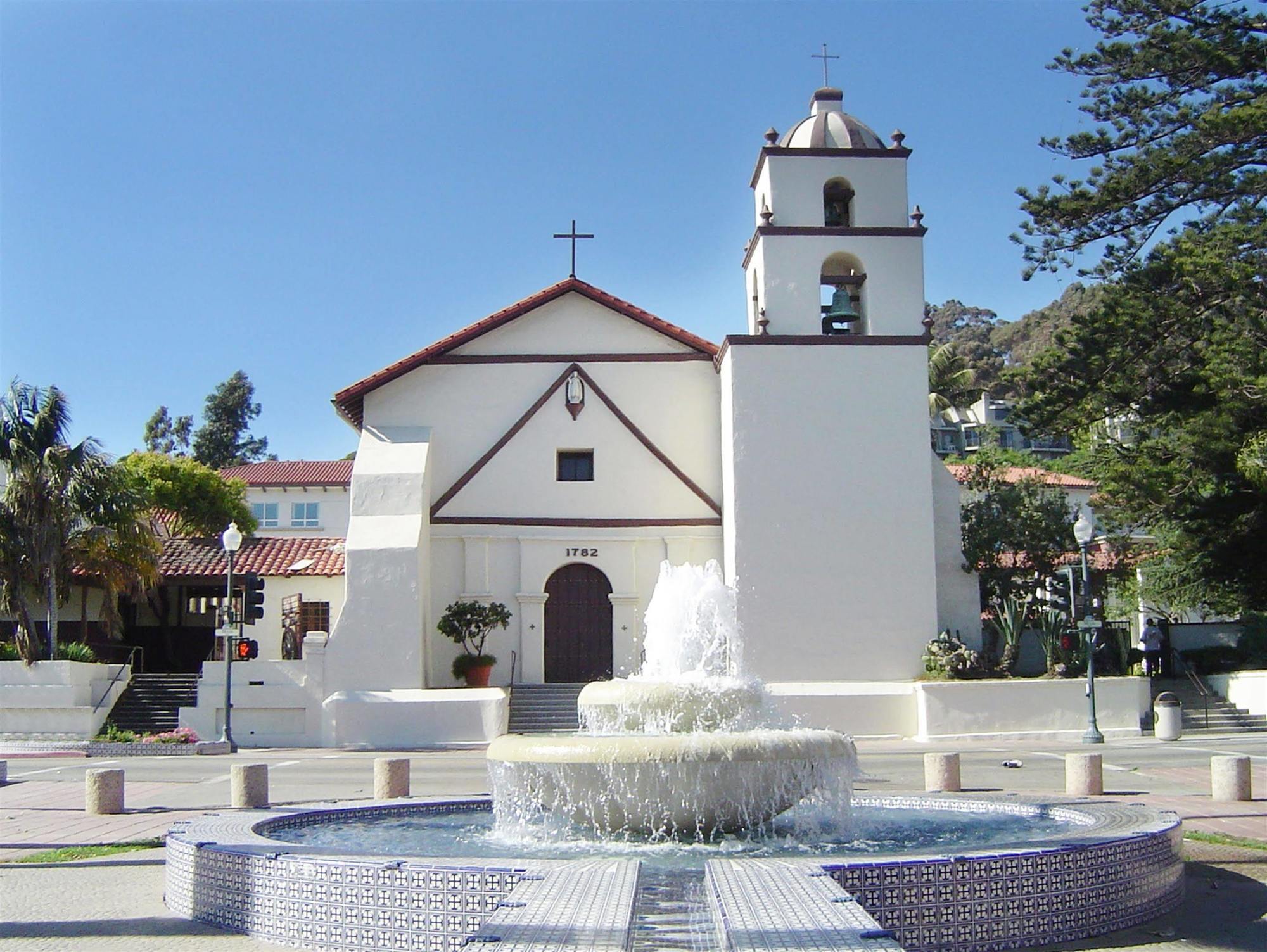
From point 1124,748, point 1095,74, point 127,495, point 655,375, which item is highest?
point 1095,74

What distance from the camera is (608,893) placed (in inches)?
248

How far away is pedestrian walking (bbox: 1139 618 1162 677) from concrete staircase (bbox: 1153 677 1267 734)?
218cm

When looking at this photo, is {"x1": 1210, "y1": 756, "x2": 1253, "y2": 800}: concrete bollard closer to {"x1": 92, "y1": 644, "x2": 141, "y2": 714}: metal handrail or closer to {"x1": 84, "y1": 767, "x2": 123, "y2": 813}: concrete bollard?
{"x1": 84, "y1": 767, "x2": 123, "y2": 813}: concrete bollard

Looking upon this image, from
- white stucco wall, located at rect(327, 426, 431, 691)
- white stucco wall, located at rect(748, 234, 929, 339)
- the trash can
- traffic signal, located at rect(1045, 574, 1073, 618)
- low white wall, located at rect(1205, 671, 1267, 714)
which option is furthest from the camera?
white stucco wall, located at rect(748, 234, 929, 339)

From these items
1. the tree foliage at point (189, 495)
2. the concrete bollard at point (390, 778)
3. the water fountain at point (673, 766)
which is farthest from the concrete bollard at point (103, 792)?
the tree foliage at point (189, 495)

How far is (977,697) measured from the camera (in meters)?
25.0

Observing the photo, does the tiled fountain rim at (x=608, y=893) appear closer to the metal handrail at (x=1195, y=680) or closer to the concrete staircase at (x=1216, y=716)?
the concrete staircase at (x=1216, y=716)

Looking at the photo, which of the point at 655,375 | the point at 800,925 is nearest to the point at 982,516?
the point at 655,375

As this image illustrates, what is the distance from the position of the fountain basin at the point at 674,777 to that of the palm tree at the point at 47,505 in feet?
67.6

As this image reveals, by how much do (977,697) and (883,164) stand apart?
11.3 meters

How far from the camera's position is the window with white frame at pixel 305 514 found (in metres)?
55.8

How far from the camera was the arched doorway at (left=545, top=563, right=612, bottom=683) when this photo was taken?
2812cm

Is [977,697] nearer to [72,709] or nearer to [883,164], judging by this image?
[883,164]

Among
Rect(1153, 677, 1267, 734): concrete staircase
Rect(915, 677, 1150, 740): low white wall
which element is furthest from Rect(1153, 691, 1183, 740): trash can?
Rect(1153, 677, 1267, 734): concrete staircase
